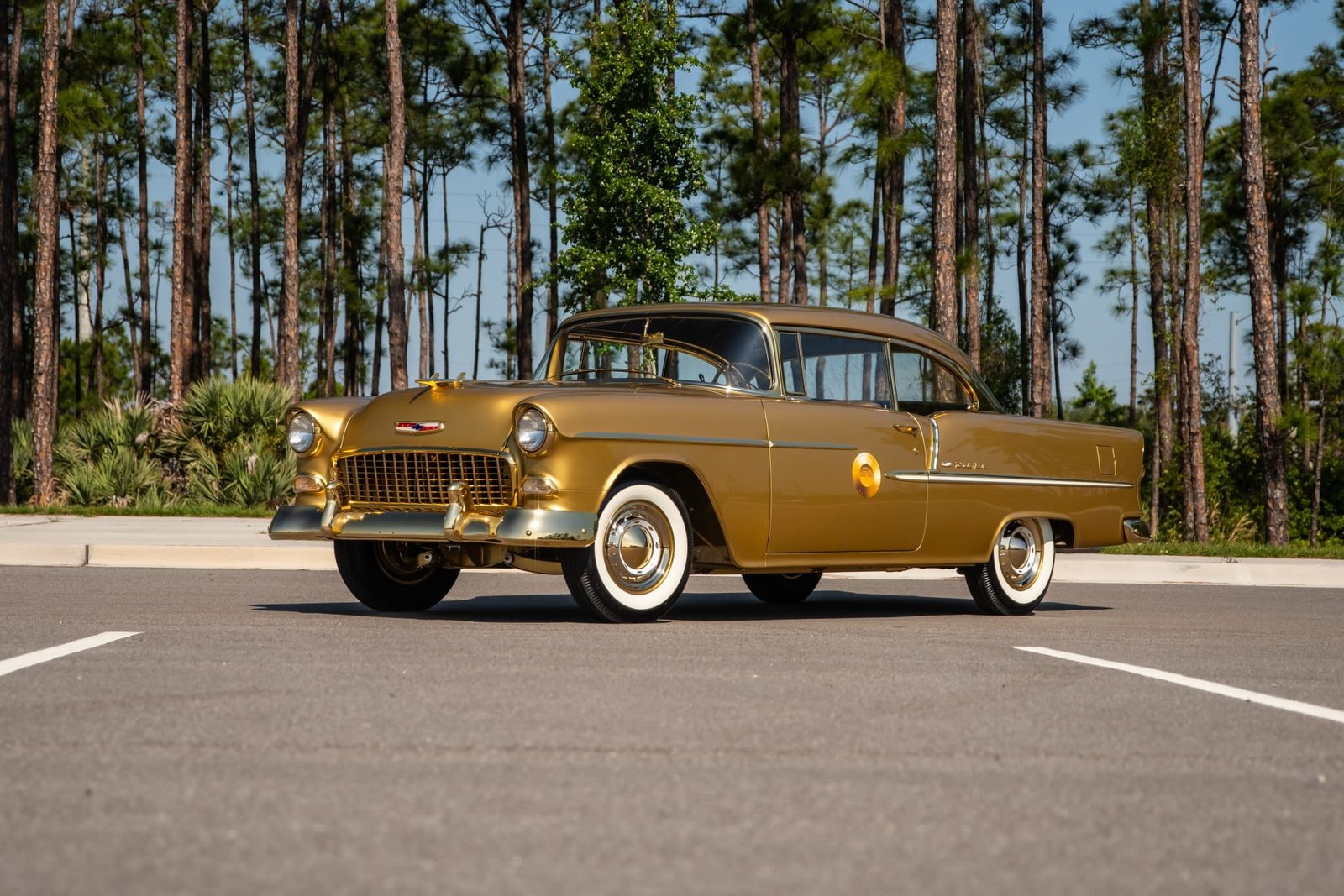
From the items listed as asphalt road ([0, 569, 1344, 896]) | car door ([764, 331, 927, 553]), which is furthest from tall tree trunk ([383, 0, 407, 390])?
asphalt road ([0, 569, 1344, 896])

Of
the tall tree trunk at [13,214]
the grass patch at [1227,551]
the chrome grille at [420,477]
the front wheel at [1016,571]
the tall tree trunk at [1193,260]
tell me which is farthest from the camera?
the tall tree trunk at [13,214]

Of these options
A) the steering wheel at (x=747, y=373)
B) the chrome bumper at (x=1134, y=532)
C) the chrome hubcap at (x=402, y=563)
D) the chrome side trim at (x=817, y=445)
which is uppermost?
the steering wheel at (x=747, y=373)

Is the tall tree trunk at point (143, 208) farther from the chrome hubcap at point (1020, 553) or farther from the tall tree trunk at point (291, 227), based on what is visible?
the chrome hubcap at point (1020, 553)

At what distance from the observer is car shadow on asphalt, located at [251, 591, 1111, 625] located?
30.0 feet

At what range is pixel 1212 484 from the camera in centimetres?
3073

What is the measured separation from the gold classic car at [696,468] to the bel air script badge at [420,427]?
1 centimetres

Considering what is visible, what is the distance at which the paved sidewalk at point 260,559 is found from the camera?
1342cm

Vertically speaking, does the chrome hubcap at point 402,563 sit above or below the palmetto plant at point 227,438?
below

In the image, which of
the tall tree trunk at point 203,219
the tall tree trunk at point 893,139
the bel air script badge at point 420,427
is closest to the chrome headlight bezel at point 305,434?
the bel air script badge at point 420,427

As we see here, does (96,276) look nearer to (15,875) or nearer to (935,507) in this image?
(935,507)

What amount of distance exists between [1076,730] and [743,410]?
3951mm

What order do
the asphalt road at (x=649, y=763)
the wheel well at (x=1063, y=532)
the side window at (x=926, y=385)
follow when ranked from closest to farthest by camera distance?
the asphalt road at (x=649, y=763)
the side window at (x=926, y=385)
the wheel well at (x=1063, y=532)

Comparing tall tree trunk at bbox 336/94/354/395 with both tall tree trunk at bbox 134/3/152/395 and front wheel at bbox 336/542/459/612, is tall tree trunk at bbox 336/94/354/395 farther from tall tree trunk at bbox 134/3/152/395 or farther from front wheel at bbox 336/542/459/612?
front wheel at bbox 336/542/459/612

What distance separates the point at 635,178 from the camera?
27.3m
